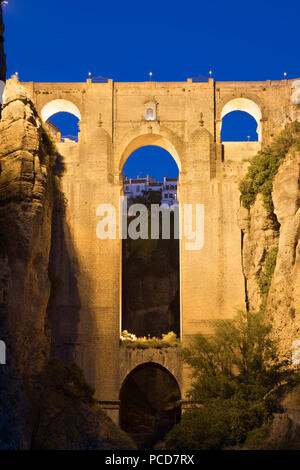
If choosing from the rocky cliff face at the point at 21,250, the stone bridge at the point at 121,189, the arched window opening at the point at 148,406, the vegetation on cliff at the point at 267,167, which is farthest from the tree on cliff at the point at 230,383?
the arched window opening at the point at 148,406

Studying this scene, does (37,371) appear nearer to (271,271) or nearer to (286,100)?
(271,271)

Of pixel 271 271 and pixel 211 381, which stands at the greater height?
pixel 271 271

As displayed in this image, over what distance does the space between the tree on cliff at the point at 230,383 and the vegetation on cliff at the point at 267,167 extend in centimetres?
593

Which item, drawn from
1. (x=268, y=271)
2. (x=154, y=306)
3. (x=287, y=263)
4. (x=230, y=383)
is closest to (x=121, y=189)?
(x=268, y=271)

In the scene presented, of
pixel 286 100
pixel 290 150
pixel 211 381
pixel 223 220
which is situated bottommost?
pixel 211 381

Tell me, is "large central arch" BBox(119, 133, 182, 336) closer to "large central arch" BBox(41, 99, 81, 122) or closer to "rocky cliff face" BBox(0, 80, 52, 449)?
"large central arch" BBox(41, 99, 81, 122)

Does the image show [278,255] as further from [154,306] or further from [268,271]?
[154,306]

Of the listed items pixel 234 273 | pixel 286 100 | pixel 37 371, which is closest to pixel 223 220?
pixel 234 273

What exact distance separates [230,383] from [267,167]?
35.4 feet

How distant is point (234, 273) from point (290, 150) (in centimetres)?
632

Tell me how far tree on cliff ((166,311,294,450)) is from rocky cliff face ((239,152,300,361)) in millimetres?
849

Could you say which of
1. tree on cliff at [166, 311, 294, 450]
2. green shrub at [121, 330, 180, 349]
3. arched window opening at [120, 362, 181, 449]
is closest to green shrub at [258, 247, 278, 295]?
tree on cliff at [166, 311, 294, 450]

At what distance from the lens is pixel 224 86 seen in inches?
1238

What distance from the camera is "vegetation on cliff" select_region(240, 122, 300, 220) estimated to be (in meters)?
28.5
